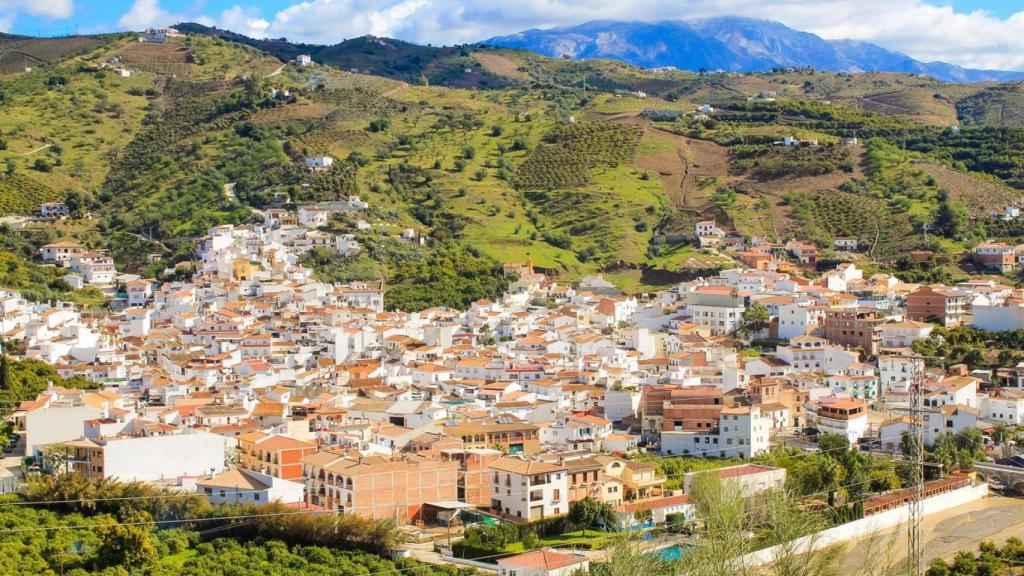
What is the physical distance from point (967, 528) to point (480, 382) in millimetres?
10972

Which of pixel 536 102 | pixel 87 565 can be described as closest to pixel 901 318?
pixel 87 565

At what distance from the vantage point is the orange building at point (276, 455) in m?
21.4

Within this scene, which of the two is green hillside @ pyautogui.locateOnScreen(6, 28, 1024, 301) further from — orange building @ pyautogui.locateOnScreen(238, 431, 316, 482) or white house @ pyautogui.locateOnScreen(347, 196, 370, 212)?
orange building @ pyautogui.locateOnScreen(238, 431, 316, 482)

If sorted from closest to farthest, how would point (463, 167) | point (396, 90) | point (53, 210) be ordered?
point (53, 210)
point (463, 167)
point (396, 90)

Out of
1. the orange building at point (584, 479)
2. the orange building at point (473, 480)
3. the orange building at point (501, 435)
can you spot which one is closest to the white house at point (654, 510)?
the orange building at point (584, 479)

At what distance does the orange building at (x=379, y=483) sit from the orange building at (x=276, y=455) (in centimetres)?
35

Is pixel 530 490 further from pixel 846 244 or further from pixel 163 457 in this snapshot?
pixel 846 244

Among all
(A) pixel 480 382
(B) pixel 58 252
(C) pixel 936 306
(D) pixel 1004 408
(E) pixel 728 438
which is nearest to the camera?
(E) pixel 728 438

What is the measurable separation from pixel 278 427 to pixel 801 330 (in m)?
15.8

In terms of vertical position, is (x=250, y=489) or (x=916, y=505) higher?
(x=916, y=505)

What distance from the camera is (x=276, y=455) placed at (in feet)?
70.8

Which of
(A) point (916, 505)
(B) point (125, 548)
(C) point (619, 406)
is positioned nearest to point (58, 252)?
(C) point (619, 406)

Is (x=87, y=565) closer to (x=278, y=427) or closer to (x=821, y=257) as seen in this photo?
(x=278, y=427)

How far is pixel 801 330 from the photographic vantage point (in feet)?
112
